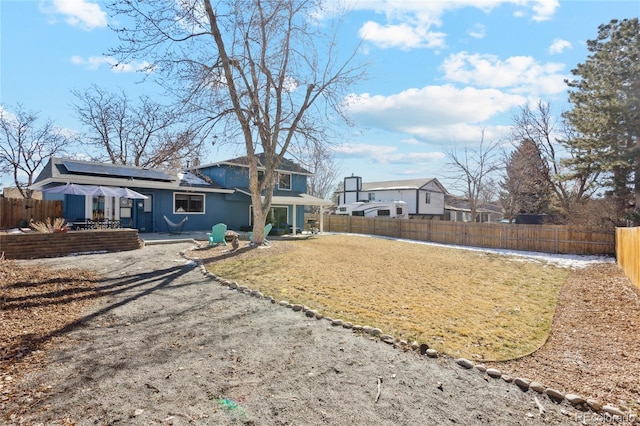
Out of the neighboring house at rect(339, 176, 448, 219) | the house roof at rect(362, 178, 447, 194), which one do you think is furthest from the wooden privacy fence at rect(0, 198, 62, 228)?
the house roof at rect(362, 178, 447, 194)

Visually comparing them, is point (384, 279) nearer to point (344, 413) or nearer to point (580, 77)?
point (344, 413)

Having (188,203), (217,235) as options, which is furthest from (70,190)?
(188,203)

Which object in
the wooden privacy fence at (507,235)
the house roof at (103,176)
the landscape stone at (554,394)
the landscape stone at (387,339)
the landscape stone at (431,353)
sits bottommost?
the landscape stone at (554,394)

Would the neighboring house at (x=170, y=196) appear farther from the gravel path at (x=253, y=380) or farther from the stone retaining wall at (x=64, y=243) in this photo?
the gravel path at (x=253, y=380)

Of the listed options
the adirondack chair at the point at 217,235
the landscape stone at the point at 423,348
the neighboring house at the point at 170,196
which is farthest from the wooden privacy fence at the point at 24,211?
the landscape stone at the point at 423,348

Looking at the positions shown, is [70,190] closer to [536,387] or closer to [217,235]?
[217,235]

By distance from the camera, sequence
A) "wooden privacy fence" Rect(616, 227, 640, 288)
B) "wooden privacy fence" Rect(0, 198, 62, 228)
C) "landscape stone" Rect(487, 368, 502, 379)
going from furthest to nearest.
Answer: "wooden privacy fence" Rect(0, 198, 62, 228), "wooden privacy fence" Rect(616, 227, 640, 288), "landscape stone" Rect(487, 368, 502, 379)

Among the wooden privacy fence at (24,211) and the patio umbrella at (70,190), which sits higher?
the patio umbrella at (70,190)

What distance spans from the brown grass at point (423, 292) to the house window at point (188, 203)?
26.2ft

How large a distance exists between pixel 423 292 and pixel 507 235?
504 inches

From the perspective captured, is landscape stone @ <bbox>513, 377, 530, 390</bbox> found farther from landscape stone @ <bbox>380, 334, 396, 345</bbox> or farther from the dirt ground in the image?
landscape stone @ <bbox>380, 334, 396, 345</bbox>

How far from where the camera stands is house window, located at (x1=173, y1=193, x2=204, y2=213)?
1719cm

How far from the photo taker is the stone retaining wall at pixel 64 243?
9203mm

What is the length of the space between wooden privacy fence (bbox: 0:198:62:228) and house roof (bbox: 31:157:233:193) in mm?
909
